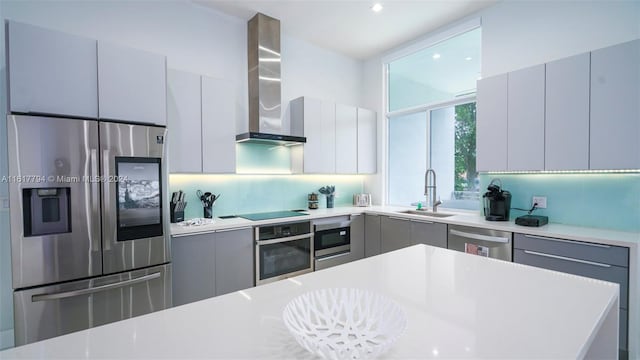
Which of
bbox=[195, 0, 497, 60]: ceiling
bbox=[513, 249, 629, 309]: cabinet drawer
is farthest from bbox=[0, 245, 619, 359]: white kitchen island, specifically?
bbox=[195, 0, 497, 60]: ceiling

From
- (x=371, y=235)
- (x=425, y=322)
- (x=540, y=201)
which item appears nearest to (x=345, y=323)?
(x=425, y=322)

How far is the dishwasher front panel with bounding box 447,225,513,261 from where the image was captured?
8.05ft

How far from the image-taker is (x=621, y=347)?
195 cm

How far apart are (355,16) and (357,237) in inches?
103

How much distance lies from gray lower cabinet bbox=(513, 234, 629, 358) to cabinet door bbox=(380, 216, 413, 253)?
104 cm

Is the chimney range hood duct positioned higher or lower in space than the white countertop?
higher

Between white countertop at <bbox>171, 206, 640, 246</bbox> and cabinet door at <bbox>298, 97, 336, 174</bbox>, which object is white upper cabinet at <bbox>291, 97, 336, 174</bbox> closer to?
cabinet door at <bbox>298, 97, 336, 174</bbox>

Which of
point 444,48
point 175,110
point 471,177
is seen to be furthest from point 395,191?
point 175,110

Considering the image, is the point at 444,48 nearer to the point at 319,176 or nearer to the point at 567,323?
the point at 319,176

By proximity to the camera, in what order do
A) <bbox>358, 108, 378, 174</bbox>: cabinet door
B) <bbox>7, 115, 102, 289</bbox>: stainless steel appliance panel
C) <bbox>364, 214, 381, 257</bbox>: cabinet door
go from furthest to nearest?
<bbox>358, 108, 378, 174</bbox>: cabinet door < <bbox>364, 214, 381, 257</bbox>: cabinet door < <bbox>7, 115, 102, 289</bbox>: stainless steel appliance panel

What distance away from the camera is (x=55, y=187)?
Answer: 1.82 meters

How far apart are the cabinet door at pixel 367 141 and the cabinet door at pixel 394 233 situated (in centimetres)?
103

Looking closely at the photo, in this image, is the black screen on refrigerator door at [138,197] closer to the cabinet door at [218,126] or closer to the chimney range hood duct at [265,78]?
the cabinet door at [218,126]

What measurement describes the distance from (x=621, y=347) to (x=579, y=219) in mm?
1013
